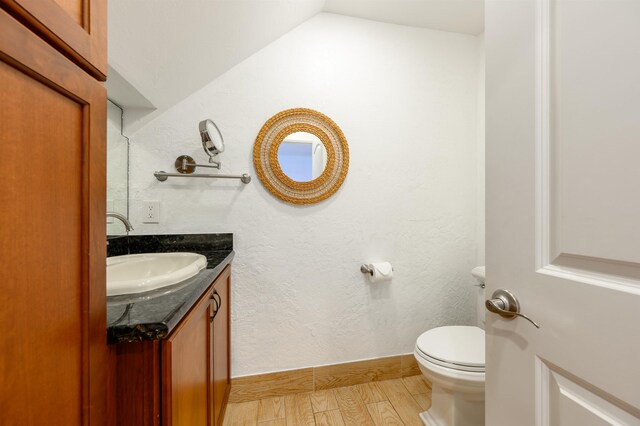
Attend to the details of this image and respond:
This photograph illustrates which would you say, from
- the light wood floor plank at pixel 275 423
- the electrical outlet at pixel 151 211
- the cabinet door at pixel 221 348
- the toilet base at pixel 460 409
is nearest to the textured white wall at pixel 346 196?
the electrical outlet at pixel 151 211

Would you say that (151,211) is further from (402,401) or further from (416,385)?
(416,385)

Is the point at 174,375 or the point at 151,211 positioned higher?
the point at 151,211

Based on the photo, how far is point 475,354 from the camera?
124 cm

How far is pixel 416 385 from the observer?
5.60 feet

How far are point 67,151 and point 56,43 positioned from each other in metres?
0.16

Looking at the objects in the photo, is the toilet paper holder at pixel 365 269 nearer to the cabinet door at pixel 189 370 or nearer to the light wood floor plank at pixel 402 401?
the light wood floor plank at pixel 402 401

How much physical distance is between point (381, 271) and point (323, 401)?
82cm

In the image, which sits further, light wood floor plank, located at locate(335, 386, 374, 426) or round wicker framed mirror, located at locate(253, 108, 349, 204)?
round wicker framed mirror, located at locate(253, 108, 349, 204)

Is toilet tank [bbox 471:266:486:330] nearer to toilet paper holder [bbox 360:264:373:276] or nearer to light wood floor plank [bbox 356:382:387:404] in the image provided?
toilet paper holder [bbox 360:264:373:276]

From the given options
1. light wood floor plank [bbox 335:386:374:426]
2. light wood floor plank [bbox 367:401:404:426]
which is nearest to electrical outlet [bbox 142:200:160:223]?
light wood floor plank [bbox 335:386:374:426]

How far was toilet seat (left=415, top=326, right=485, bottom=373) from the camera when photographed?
45.4 inches

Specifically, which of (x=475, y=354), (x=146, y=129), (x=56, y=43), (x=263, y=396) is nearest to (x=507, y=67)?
(x=56, y=43)

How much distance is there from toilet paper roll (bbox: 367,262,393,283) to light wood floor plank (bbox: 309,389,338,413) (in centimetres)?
73

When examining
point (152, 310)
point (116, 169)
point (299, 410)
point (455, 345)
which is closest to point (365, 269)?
point (455, 345)
